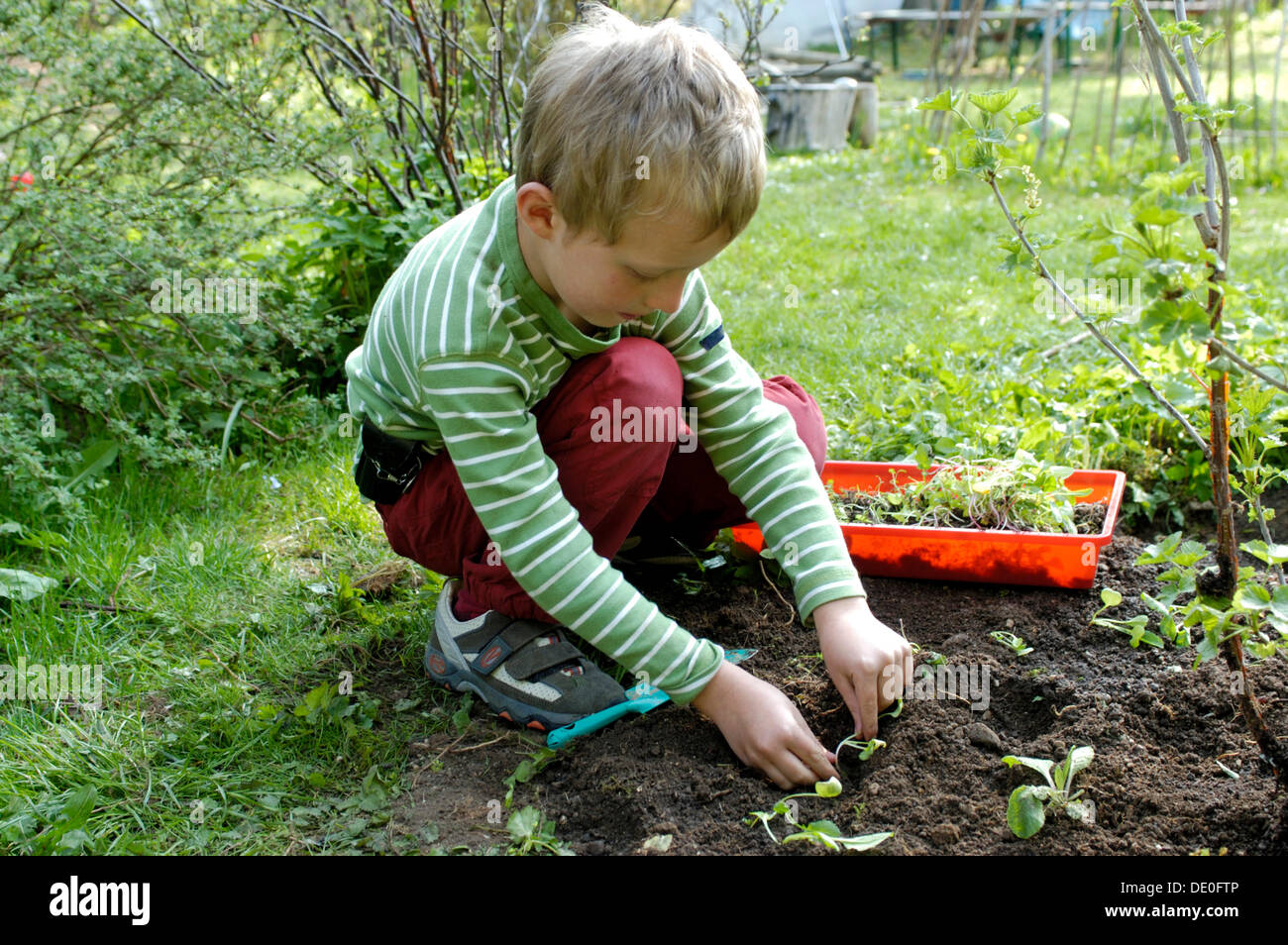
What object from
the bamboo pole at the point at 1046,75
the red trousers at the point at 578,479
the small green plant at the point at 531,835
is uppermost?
the bamboo pole at the point at 1046,75

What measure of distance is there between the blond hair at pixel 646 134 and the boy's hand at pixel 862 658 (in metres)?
0.62

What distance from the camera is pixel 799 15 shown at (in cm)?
1434

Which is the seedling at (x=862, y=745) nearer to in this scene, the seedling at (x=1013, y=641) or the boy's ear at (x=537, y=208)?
the seedling at (x=1013, y=641)

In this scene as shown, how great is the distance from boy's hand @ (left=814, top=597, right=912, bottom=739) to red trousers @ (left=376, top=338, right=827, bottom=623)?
15.7 inches

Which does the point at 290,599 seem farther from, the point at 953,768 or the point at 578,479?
the point at 953,768

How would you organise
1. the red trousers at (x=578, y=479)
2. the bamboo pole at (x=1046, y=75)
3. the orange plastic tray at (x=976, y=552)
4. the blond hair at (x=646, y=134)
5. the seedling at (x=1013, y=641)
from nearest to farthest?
the blond hair at (x=646, y=134), the red trousers at (x=578, y=479), the seedling at (x=1013, y=641), the orange plastic tray at (x=976, y=552), the bamboo pole at (x=1046, y=75)

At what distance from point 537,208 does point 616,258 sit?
0.47ft

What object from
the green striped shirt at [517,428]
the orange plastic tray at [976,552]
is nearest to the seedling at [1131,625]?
the orange plastic tray at [976,552]

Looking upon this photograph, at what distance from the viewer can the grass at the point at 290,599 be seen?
5.51 feet

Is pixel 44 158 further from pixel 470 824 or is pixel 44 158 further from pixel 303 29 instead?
pixel 470 824

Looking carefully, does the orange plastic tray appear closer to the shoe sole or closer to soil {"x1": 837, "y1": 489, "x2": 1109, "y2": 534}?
soil {"x1": 837, "y1": 489, "x2": 1109, "y2": 534}

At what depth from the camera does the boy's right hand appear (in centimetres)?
161

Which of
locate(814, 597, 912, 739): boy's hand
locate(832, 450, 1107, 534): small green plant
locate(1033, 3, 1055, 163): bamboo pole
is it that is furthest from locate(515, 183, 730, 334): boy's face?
locate(1033, 3, 1055, 163): bamboo pole
